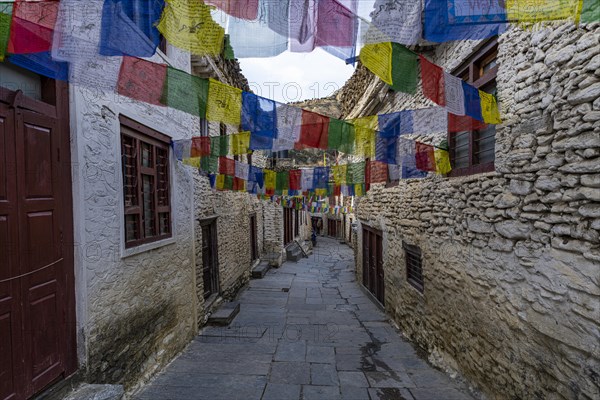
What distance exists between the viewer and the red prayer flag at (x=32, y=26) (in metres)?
2.13

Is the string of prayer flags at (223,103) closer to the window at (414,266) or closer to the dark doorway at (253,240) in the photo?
the window at (414,266)

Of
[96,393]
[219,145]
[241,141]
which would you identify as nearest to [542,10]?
[241,141]

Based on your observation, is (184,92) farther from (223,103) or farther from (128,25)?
(128,25)

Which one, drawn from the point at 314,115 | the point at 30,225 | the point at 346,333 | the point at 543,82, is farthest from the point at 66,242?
the point at 346,333

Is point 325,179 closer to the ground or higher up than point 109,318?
higher up

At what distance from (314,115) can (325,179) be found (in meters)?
3.65

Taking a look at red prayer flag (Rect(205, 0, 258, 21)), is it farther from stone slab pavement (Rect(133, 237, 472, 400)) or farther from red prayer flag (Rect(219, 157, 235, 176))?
stone slab pavement (Rect(133, 237, 472, 400))

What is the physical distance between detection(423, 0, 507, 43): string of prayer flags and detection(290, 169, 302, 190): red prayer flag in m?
5.45

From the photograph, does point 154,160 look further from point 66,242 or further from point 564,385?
point 564,385

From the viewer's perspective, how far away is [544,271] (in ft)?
10.4

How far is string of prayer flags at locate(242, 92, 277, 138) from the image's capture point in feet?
11.8

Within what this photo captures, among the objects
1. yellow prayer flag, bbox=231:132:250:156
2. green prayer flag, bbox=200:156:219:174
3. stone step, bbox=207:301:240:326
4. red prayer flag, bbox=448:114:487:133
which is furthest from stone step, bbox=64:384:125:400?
red prayer flag, bbox=448:114:487:133

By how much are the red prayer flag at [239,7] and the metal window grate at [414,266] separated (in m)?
5.31

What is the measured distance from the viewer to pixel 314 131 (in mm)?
4266
